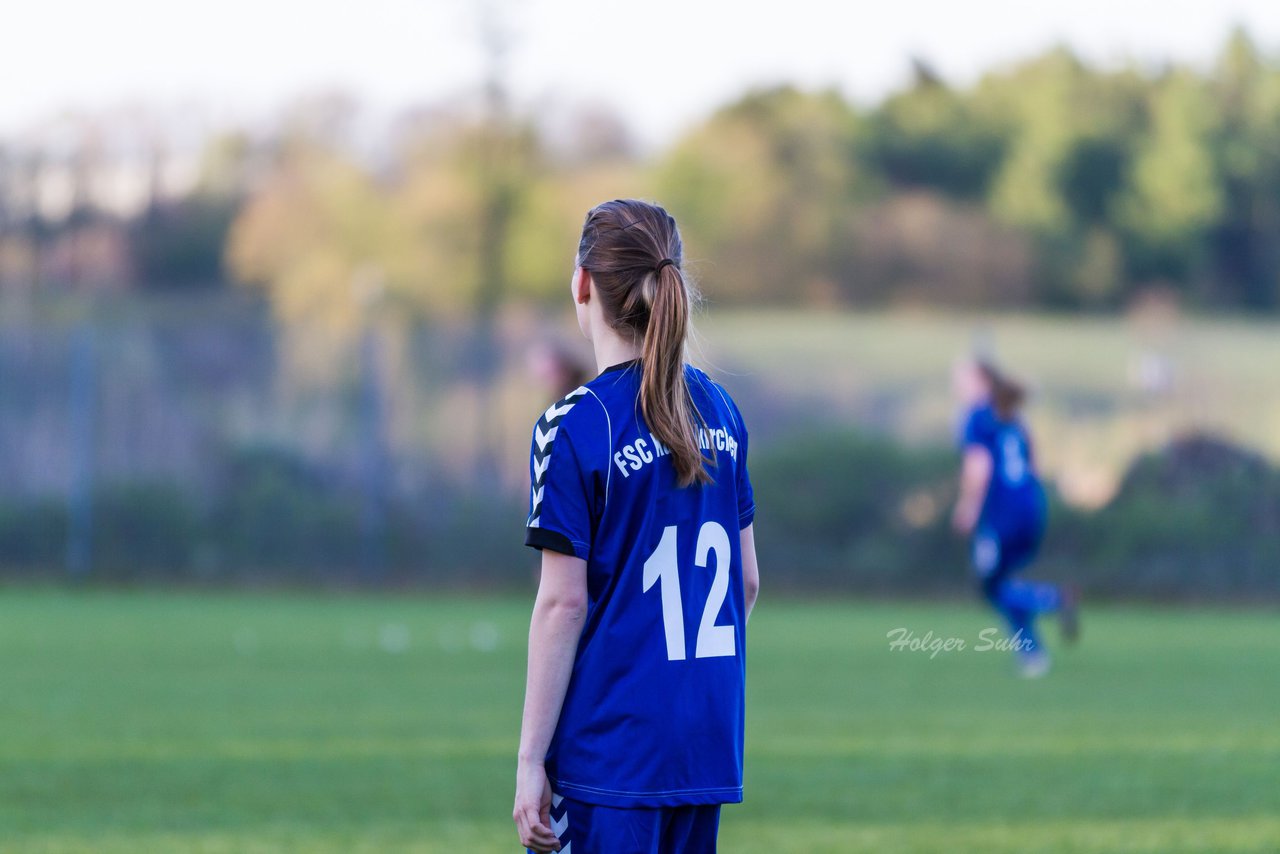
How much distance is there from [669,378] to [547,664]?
1.77 ft

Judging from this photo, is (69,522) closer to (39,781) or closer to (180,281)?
(39,781)

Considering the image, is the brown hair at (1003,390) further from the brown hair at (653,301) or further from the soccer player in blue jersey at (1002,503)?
the brown hair at (653,301)

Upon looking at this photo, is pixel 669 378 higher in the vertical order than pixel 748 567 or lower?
higher

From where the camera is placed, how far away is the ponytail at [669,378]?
2.96 metres

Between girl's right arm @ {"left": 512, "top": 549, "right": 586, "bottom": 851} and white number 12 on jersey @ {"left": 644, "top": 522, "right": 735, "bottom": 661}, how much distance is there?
0.14m

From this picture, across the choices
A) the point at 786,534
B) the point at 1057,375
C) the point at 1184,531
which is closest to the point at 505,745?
the point at 786,534

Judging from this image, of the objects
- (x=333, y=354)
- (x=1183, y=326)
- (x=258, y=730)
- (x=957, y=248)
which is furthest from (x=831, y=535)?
(x=957, y=248)

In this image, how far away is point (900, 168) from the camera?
43.0m

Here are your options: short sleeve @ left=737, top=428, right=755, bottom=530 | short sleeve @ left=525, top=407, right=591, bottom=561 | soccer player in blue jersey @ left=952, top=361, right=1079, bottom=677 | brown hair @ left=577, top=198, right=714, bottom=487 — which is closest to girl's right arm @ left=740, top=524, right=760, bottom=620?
short sleeve @ left=737, top=428, right=755, bottom=530

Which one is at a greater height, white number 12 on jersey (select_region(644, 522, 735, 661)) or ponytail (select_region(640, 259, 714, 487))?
ponytail (select_region(640, 259, 714, 487))

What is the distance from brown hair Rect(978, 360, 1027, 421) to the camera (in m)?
12.3

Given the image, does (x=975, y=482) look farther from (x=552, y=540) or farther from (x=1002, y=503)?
(x=552, y=540)

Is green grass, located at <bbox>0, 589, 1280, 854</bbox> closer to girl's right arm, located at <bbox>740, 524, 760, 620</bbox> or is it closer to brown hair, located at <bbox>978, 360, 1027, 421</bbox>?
brown hair, located at <bbox>978, 360, 1027, 421</bbox>

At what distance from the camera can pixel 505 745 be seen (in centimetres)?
798
